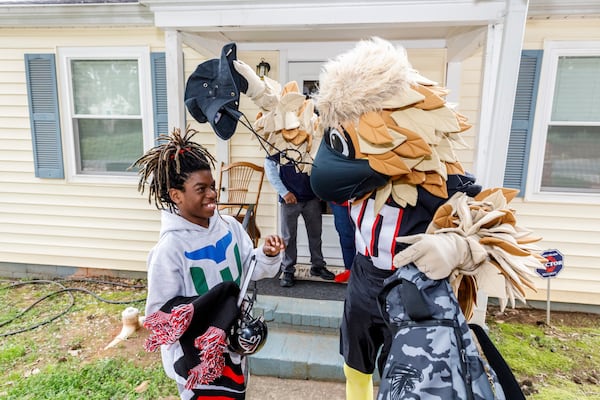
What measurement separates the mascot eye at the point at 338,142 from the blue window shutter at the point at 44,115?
3.90m

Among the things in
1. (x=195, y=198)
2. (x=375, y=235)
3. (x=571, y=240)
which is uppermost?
(x=195, y=198)

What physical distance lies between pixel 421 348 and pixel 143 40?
401 centimetres

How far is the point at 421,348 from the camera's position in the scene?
1055 millimetres

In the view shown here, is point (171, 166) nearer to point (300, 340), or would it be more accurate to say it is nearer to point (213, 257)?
point (213, 257)

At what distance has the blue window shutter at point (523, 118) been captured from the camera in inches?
129

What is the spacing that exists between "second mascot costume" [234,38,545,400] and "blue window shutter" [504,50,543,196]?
2.45 m

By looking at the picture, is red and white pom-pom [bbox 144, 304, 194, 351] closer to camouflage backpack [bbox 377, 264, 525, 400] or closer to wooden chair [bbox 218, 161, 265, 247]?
camouflage backpack [bbox 377, 264, 525, 400]

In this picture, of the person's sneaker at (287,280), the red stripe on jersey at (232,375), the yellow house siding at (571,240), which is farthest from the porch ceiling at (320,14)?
the red stripe on jersey at (232,375)

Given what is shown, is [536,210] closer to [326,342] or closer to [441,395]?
[326,342]

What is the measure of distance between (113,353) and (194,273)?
83.8 inches

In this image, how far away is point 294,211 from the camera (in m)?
3.28

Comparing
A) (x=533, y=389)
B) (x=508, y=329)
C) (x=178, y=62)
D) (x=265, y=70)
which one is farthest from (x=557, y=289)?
(x=178, y=62)

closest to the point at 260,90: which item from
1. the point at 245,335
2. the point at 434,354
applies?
the point at 245,335

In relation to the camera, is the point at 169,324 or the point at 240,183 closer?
the point at 169,324
